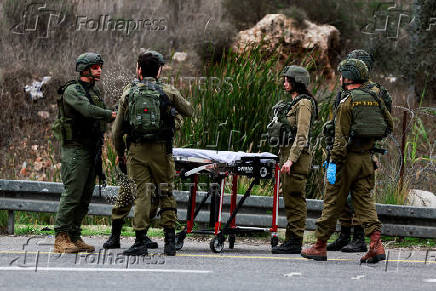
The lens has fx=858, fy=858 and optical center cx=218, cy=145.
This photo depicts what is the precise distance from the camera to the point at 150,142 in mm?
8039

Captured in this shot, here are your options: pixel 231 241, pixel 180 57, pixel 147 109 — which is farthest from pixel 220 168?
pixel 180 57

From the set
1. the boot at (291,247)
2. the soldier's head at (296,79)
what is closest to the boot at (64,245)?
the boot at (291,247)

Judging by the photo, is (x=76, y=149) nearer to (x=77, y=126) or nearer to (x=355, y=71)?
(x=77, y=126)

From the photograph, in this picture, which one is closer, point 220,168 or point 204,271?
point 204,271

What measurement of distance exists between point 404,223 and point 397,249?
31 centimetres

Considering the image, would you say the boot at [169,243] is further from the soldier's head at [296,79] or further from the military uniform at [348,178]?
the soldier's head at [296,79]

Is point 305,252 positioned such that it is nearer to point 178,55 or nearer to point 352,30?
point 178,55

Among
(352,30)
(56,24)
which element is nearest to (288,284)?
(56,24)

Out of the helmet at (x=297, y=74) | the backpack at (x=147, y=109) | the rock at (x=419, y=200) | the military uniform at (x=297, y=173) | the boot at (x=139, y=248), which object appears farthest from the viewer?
the rock at (x=419, y=200)

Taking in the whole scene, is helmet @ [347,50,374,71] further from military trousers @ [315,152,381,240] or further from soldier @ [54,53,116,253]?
soldier @ [54,53,116,253]

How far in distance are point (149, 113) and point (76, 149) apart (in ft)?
3.06

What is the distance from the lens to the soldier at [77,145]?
26.8 ft

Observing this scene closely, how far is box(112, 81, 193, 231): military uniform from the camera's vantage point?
26.2 feet

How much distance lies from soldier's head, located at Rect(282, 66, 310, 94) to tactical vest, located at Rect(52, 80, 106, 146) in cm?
195
